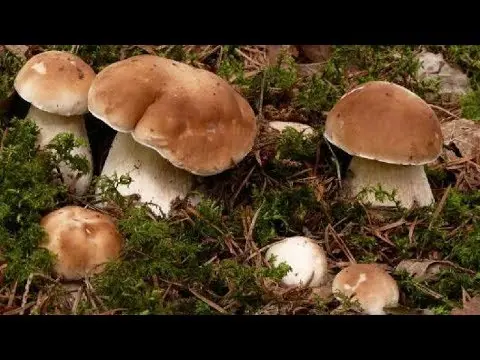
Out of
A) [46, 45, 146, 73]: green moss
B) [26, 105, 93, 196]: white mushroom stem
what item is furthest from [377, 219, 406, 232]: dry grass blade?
[46, 45, 146, 73]: green moss

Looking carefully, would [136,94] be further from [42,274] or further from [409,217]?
[409,217]

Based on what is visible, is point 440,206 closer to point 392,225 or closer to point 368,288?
point 392,225

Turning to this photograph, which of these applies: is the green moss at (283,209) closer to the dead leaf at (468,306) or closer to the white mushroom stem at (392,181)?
the white mushroom stem at (392,181)

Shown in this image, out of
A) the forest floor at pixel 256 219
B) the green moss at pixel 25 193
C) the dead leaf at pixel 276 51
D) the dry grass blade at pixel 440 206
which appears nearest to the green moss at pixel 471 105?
the forest floor at pixel 256 219

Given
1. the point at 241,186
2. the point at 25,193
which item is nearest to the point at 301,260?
the point at 241,186

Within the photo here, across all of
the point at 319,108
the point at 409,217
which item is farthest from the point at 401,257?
the point at 319,108
